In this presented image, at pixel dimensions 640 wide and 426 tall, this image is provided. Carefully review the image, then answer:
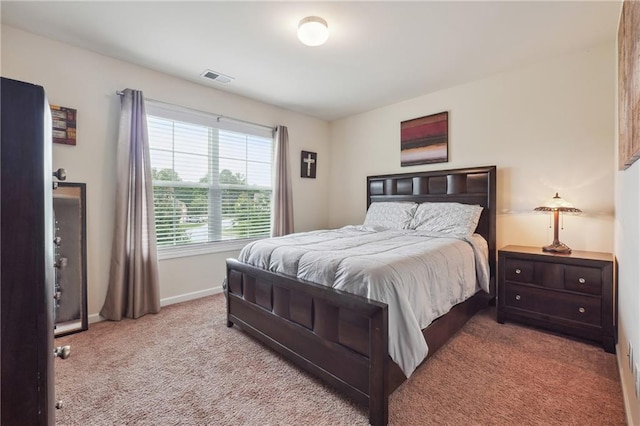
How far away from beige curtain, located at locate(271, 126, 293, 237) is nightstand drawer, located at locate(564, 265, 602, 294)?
3.08 metres

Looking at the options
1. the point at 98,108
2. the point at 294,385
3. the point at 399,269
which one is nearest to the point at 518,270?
the point at 399,269

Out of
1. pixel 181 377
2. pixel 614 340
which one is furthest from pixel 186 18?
pixel 614 340

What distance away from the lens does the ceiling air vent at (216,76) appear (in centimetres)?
309

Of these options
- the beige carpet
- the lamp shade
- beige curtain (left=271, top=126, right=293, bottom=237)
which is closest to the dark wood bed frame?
the beige carpet

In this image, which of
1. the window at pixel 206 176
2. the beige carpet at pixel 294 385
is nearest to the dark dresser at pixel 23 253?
the beige carpet at pixel 294 385

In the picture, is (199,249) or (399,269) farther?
(199,249)

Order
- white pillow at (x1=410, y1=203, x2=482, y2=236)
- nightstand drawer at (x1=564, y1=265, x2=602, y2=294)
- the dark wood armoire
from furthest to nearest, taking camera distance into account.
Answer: white pillow at (x1=410, y1=203, x2=482, y2=236) → nightstand drawer at (x1=564, y1=265, x2=602, y2=294) → the dark wood armoire

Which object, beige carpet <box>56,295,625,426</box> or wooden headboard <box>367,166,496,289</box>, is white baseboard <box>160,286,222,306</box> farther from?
wooden headboard <box>367,166,496,289</box>

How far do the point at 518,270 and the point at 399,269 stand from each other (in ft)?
5.26

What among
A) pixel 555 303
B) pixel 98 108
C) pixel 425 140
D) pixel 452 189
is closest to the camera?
pixel 555 303

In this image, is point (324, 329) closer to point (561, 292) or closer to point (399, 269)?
point (399, 269)

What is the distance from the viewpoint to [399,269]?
1.70 m

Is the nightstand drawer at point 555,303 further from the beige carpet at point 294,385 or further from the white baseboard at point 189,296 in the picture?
the white baseboard at point 189,296

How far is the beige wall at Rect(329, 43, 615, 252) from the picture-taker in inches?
102
